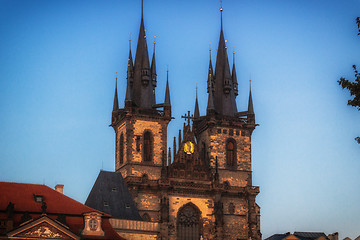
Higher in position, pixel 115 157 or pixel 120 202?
pixel 115 157

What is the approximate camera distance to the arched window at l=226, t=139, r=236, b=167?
71938mm

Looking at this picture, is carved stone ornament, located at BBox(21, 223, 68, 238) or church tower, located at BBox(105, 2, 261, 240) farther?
church tower, located at BBox(105, 2, 261, 240)

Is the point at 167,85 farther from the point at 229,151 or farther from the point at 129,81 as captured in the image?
the point at 229,151

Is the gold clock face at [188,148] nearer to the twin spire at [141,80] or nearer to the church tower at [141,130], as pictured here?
the church tower at [141,130]

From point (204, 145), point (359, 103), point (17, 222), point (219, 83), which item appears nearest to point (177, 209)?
point (204, 145)

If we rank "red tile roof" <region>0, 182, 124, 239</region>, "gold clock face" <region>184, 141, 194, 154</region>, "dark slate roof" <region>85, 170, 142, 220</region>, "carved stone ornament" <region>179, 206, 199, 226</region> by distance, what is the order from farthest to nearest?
"gold clock face" <region>184, 141, 194, 154</region>, "carved stone ornament" <region>179, 206, 199, 226</region>, "dark slate roof" <region>85, 170, 142, 220</region>, "red tile roof" <region>0, 182, 124, 239</region>

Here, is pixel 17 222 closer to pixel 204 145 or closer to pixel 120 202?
pixel 120 202

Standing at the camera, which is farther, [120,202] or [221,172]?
[221,172]

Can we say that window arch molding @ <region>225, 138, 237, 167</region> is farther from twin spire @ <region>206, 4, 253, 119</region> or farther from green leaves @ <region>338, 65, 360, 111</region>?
green leaves @ <region>338, 65, 360, 111</region>

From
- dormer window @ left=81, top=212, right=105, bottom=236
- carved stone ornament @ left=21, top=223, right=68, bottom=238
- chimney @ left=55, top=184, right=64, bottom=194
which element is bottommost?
carved stone ornament @ left=21, top=223, right=68, bottom=238

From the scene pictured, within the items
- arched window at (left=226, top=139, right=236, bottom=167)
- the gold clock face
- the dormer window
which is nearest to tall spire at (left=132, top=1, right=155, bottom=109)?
the gold clock face

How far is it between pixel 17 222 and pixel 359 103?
2510 cm

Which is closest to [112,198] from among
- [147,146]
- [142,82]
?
[147,146]

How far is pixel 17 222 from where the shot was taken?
43.5 m
